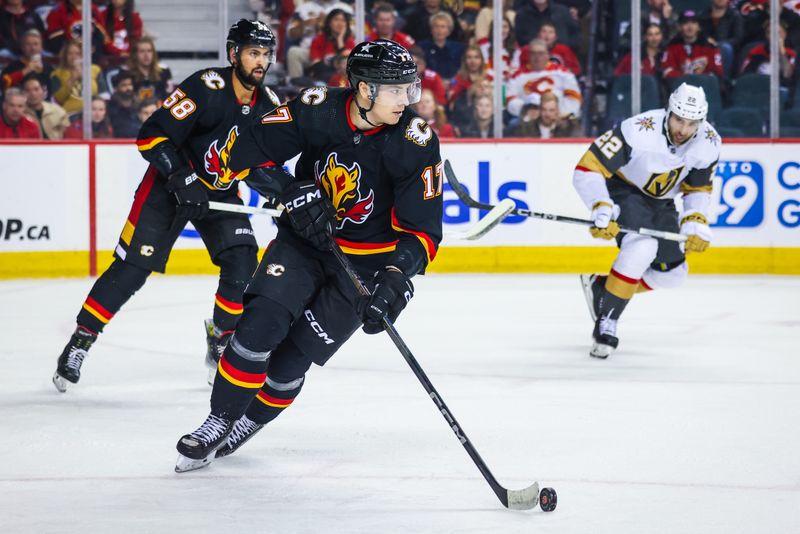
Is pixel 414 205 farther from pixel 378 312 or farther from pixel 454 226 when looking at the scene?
pixel 454 226

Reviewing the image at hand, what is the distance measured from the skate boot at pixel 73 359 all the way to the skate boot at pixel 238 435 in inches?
41.8

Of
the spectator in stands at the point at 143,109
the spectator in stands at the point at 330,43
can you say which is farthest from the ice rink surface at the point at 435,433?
the spectator in stands at the point at 330,43

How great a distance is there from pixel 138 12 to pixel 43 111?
942 mm

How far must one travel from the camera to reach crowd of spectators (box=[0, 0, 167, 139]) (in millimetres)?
7363

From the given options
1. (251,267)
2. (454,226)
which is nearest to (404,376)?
(251,267)

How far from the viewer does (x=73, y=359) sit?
4.00 metres

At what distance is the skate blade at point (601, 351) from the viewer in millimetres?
4754

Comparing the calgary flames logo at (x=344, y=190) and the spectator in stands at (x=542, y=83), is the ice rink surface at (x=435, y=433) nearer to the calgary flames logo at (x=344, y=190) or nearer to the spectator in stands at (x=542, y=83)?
the calgary flames logo at (x=344, y=190)

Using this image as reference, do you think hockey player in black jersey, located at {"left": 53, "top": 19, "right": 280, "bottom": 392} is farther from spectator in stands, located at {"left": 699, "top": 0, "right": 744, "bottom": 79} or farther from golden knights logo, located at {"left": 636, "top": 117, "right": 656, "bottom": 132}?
spectator in stands, located at {"left": 699, "top": 0, "right": 744, "bottom": 79}

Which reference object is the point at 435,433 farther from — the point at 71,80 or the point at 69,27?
the point at 69,27

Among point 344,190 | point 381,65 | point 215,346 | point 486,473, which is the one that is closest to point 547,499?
point 486,473

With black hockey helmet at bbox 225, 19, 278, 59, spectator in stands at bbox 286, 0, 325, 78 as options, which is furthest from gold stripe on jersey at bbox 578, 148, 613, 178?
spectator in stands at bbox 286, 0, 325, 78

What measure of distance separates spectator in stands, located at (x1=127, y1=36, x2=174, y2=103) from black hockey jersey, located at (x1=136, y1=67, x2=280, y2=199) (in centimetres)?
359

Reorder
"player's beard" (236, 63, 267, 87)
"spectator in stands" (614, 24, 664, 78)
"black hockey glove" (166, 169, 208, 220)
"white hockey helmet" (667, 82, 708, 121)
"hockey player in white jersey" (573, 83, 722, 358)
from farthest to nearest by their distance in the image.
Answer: "spectator in stands" (614, 24, 664, 78) → "hockey player in white jersey" (573, 83, 722, 358) → "white hockey helmet" (667, 82, 708, 121) → "player's beard" (236, 63, 267, 87) → "black hockey glove" (166, 169, 208, 220)
